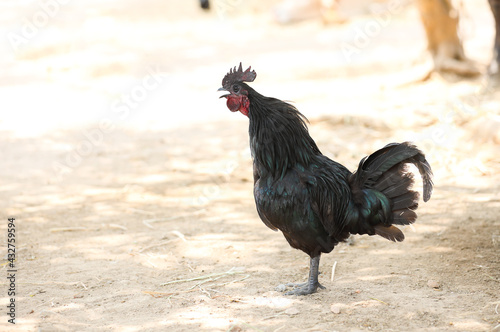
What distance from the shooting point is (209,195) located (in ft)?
22.4

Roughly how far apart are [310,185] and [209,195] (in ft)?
9.09

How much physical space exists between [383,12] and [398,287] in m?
16.3

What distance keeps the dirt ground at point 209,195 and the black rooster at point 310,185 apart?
594mm

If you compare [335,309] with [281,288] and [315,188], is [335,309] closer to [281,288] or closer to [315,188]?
[281,288]

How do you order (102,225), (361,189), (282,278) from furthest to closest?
(102,225), (282,278), (361,189)

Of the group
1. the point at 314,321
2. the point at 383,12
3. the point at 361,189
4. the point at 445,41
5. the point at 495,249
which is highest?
the point at 383,12

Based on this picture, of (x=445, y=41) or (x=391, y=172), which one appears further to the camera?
(x=445, y=41)

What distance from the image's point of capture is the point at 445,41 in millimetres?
11023

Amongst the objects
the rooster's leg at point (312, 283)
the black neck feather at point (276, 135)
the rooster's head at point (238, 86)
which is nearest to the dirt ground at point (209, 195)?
the rooster's leg at point (312, 283)

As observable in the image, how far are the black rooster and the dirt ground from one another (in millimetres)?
594

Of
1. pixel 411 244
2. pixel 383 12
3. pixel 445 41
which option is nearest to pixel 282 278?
pixel 411 244

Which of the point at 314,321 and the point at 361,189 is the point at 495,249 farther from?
the point at 314,321

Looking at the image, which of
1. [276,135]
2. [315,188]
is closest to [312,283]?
[315,188]

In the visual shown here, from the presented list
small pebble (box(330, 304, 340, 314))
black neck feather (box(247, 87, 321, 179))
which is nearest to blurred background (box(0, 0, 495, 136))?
black neck feather (box(247, 87, 321, 179))
